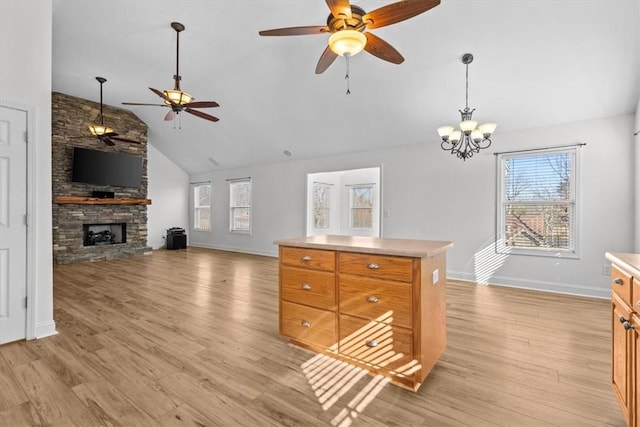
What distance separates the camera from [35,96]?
2.74 metres

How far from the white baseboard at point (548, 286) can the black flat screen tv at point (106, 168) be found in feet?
25.7

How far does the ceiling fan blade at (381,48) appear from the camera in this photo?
2.36 meters

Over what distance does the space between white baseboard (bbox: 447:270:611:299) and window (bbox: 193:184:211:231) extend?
298 inches

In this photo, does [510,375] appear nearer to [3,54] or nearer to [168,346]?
[168,346]

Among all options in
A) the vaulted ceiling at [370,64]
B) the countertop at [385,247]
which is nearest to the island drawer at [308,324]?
the countertop at [385,247]

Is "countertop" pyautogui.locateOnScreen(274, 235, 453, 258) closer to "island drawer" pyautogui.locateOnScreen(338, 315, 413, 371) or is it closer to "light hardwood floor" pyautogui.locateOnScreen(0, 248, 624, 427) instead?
"island drawer" pyautogui.locateOnScreen(338, 315, 413, 371)

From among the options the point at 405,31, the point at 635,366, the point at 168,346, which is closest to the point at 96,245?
the point at 168,346

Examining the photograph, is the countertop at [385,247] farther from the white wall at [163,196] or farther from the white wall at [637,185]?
the white wall at [163,196]

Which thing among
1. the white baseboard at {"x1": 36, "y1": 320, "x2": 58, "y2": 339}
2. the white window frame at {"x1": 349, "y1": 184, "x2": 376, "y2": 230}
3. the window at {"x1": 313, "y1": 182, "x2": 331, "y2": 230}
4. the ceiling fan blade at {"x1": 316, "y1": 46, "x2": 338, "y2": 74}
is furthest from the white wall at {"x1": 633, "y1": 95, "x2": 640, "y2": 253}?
the white baseboard at {"x1": 36, "y1": 320, "x2": 58, "y2": 339}

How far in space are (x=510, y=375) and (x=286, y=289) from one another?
1.79m

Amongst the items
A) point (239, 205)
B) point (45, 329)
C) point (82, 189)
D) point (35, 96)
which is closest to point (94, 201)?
point (82, 189)

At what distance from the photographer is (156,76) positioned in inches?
211

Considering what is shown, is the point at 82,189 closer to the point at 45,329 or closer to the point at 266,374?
the point at 45,329

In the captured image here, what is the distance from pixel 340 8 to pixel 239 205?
7.30 meters
